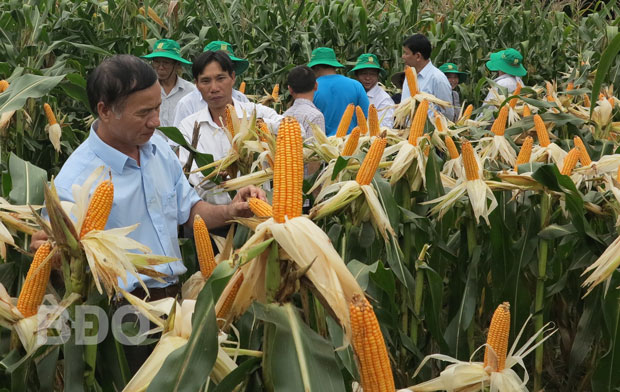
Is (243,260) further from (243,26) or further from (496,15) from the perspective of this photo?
(496,15)

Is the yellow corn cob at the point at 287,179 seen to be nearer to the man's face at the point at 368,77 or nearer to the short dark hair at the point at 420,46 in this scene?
the short dark hair at the point at 420,46

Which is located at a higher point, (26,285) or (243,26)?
(26,285)

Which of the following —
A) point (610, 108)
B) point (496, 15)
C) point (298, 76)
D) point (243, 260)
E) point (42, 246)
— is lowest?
point (496, 15)

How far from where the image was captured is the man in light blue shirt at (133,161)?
8.75ft

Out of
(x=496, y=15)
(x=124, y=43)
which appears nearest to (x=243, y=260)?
(x=124, y=43)

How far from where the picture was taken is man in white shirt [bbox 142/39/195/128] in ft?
20.3

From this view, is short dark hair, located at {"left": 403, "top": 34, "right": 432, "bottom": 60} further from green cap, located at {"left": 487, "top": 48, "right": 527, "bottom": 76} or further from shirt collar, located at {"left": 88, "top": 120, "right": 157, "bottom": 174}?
shirt collar, located at {"left": 88, "top": 120, "right": 157, "bottom": 174}

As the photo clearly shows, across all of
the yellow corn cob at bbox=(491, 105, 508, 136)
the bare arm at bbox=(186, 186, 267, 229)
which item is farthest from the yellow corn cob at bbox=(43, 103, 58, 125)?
the yellow corn cob at bbox=(491, 105, 508, 136)

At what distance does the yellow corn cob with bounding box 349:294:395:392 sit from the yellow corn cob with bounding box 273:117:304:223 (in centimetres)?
28

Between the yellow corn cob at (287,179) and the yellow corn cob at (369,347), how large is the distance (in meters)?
0.28

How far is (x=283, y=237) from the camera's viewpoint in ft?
5.99

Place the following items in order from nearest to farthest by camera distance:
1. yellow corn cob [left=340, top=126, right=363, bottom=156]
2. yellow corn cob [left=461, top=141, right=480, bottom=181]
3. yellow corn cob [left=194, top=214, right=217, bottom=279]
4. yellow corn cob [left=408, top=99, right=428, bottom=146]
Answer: yellow corn cob [left=194, top=214, right=217, bottom=279] → yellow corn cob [left=461, top=141, right=480, bottom=181] → yellow corn cob [left=340, top=126, right=363, bottom=156] → yellow corn cob [left=408, top=99, right=428, bottom=146]

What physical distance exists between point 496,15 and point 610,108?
334 inches

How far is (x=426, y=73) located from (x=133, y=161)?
5.04m
